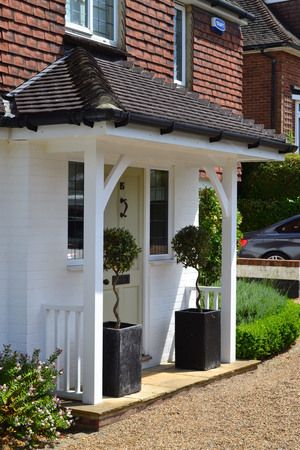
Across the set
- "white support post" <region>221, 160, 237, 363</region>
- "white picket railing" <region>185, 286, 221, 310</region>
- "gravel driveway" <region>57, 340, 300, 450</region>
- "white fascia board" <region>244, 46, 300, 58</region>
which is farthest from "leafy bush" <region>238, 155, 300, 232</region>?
"gravel driveway" <region>57, 340, 300, 450</region>

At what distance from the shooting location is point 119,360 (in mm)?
7652

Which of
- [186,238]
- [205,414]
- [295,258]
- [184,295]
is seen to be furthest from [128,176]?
[295,258]

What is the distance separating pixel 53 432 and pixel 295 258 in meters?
11.0

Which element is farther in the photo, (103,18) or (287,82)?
(287,82)

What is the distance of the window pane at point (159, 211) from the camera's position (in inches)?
386

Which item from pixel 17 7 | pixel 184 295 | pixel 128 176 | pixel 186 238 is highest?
pixel 17 7

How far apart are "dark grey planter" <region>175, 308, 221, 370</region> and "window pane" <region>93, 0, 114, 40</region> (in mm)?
3723

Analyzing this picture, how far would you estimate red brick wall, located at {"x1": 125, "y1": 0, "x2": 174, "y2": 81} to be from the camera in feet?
33.4

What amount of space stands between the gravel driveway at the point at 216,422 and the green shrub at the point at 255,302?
7.74 ft

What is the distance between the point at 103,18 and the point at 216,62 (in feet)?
13.8

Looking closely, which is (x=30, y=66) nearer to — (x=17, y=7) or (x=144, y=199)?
(x=17, y=7)

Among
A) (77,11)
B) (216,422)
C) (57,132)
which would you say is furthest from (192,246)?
(77,11)

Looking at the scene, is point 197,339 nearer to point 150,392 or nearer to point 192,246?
point 192,246

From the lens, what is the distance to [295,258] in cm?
1689
